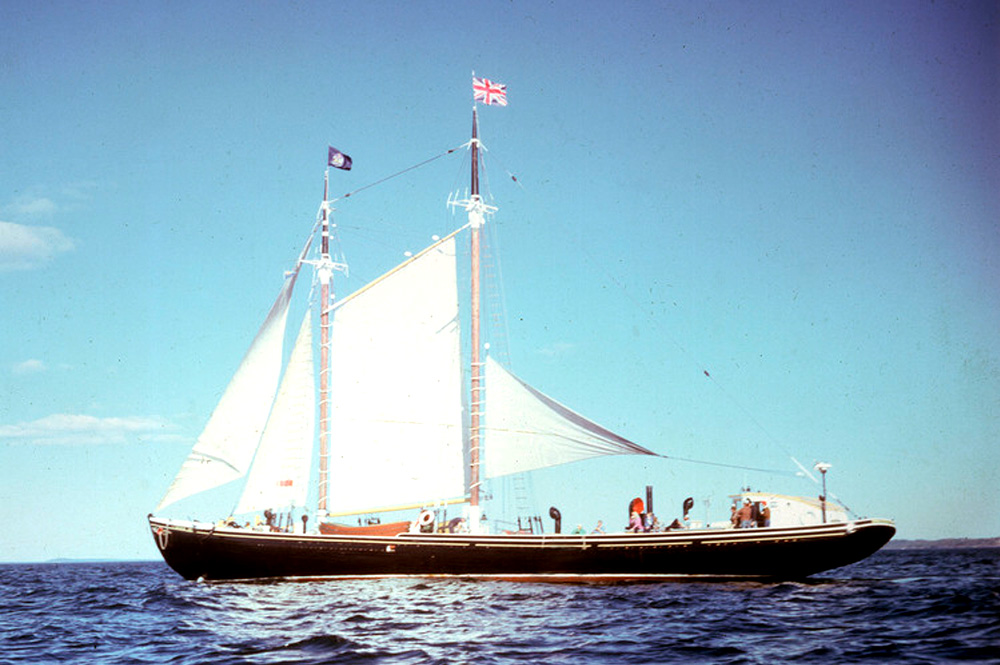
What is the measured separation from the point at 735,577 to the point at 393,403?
56.7ft

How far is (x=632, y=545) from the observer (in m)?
35.2

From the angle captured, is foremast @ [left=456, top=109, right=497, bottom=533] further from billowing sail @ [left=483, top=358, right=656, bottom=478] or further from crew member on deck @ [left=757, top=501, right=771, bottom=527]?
crew member on deck @ [left=757, top=501, right=771, bottom=527]

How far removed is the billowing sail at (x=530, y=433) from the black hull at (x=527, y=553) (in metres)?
4.03

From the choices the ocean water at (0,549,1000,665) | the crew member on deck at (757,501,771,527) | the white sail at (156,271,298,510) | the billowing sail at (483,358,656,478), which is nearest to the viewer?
the ocean water at (0,549,1000,665)

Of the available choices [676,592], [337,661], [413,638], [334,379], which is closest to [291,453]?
[334,379]

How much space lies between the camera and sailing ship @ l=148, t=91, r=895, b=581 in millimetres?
35094

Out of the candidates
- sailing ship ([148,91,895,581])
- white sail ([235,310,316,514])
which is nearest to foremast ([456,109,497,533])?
sailing ship ([148,91,895,581])

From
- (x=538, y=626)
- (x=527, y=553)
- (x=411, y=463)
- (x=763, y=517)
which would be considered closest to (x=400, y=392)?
(x=411, y=463)

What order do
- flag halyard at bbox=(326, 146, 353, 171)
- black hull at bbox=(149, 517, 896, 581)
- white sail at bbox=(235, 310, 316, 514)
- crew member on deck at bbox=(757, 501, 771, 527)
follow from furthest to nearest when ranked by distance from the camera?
flag halyard at bbox=(326, 146, 353, 171) → white sail at bbox=(235, 310, 316, 514) → crew member on deck at bbox=(757, 501, 771, 527) → black hull at bbox=(149, 517, 896, 581)

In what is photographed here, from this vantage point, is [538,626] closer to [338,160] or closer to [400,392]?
[400,392]

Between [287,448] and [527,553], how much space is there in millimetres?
13110

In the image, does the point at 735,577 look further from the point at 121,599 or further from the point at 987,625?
the point at 121,599

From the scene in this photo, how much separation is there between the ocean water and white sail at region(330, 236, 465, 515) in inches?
375

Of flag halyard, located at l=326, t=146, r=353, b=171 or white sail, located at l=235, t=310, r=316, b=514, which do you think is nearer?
white sail, located at l=235, t=310, r=316, b=514
